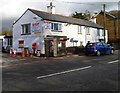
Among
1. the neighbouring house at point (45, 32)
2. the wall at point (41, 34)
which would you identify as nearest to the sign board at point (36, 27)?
the neighbouring house at point (45, 32)

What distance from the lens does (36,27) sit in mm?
35375

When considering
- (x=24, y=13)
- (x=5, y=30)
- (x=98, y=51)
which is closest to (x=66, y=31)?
(x=24, y=13)

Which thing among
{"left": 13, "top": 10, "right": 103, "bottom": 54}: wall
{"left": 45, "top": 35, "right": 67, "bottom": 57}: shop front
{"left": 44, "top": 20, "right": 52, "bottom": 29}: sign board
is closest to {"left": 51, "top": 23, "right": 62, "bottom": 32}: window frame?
{"left": 13, "top": 10, "right": 103, "bottom": 54}: wall

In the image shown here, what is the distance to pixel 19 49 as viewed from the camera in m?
38.7

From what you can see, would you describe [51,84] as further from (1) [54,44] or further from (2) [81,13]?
(2) [81,13]

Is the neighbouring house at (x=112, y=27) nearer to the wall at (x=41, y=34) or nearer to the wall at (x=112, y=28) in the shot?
the wall at (x=112, y=28)

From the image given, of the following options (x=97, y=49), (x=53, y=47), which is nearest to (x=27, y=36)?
(x=53, y=47)

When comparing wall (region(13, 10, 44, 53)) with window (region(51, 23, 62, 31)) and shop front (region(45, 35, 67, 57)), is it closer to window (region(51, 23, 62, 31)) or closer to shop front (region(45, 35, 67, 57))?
shop front (region(45, 35, 67, 57))

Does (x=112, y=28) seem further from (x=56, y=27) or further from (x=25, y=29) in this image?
(x=25, y=29)

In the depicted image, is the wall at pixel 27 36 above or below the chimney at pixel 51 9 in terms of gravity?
below

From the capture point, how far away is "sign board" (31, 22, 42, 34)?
34725mm

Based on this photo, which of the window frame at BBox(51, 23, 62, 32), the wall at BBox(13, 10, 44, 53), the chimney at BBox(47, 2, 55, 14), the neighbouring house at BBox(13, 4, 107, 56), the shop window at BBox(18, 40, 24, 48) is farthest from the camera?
the chimney at BBox(47, 2, 55, 14)

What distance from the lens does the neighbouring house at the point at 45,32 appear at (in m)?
33.0

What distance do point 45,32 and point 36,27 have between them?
1.77 metres
